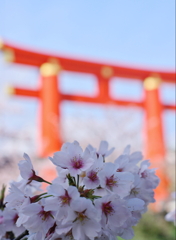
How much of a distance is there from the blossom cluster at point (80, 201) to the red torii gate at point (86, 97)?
4.98m

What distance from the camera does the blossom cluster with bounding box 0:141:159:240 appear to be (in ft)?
1.13

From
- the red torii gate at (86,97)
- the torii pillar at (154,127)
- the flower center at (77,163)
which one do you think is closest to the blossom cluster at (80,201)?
the flower center at (77,163)

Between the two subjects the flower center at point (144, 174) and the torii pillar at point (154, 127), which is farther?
the torii pillar at point (154, 127)

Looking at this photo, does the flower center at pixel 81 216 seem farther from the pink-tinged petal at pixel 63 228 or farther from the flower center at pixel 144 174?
the flower center at pixel 144 174

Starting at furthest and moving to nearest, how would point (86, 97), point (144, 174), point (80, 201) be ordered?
point (86, 97)
point (144, 174)
point (80, 201)

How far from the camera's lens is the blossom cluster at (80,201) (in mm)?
344

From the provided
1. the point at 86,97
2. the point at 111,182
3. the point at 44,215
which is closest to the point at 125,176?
the point at 111,182

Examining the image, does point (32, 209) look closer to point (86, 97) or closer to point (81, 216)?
point (81, 216)

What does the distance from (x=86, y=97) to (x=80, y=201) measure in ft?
A: 18.5

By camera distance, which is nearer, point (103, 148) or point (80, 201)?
point (80, 201)

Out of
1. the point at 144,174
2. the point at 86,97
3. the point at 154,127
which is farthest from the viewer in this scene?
the point at 154,127

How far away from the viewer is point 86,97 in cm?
595

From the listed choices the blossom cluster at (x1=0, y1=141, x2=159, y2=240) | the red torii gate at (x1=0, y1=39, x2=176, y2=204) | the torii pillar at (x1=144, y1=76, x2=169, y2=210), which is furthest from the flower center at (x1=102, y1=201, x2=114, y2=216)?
the torii pillar at (x1=144, y1=76, x2=169, y2=210)

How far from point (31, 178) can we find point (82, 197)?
114mm
